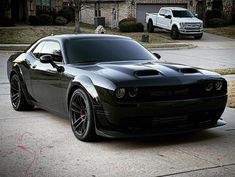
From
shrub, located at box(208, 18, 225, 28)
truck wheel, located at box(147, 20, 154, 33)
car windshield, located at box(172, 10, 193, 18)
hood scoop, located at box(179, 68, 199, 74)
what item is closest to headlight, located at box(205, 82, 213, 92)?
hood scoop, located at box(179, 68, 199, 74)

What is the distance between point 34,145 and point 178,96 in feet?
6.36

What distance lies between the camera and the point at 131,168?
17.2ft

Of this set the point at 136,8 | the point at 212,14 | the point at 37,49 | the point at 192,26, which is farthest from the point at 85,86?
the point at 212,14

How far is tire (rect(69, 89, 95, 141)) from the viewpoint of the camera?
626 cm

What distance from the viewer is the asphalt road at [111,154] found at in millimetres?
5156

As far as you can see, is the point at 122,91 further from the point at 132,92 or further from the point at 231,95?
the point at 231,95

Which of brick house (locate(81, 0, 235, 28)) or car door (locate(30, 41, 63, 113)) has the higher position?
brick house (locate(81, 0, 235, 28))

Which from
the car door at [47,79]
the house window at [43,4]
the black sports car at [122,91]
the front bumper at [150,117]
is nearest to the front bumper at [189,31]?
the house window at [43,4]

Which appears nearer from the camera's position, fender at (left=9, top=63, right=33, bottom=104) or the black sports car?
the black sports car

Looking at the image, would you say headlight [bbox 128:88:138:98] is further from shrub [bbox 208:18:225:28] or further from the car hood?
shrub [bbox 208:18:225:28]

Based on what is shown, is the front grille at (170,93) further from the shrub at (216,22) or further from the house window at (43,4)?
the house window at (43,4)

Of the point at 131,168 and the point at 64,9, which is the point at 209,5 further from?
the point at 131,168

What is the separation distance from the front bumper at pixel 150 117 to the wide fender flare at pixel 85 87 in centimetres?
17

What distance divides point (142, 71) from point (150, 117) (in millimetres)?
635
